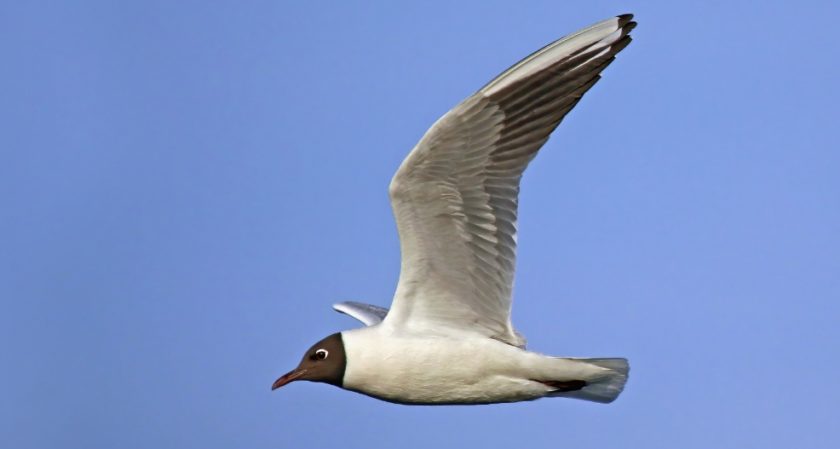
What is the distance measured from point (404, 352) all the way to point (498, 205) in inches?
49.1

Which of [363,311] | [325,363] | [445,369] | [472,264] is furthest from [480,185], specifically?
[363,311]

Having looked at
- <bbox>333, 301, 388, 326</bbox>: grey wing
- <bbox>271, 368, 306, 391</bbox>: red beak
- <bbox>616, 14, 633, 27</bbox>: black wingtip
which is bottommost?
<bbox>271, 368, 306, 391</bbox>: red beak

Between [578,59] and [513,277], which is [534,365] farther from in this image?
[578,59]

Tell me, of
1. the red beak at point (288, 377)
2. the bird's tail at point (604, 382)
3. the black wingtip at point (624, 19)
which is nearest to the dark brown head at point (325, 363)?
the red beak at point (288, 377)

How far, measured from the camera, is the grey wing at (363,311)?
12.7 meters

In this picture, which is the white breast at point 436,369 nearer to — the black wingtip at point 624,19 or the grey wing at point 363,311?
the grey wing at point 363,311

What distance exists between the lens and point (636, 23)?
9969 mm

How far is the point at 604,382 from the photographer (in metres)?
10.8

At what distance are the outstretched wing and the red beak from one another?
2.60ft

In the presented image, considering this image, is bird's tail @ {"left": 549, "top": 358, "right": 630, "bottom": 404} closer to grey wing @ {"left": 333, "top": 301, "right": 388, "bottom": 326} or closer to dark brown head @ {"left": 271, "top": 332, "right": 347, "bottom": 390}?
dark brown head @ {"left": 271, "top": 332, "right": 347, "bottom": 390}

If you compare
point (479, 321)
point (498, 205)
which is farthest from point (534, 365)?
point (498, 205)

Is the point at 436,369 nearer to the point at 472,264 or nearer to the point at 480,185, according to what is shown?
the point at 472,264

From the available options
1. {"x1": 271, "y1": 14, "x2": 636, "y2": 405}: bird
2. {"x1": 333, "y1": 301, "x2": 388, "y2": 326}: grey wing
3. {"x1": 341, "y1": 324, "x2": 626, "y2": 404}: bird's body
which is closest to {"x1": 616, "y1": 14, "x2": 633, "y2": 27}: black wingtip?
{"x1": 271, "y1": 14, "x2": 636, "y2": 405}: bird

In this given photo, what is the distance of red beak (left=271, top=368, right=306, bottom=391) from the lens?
10877 mm
